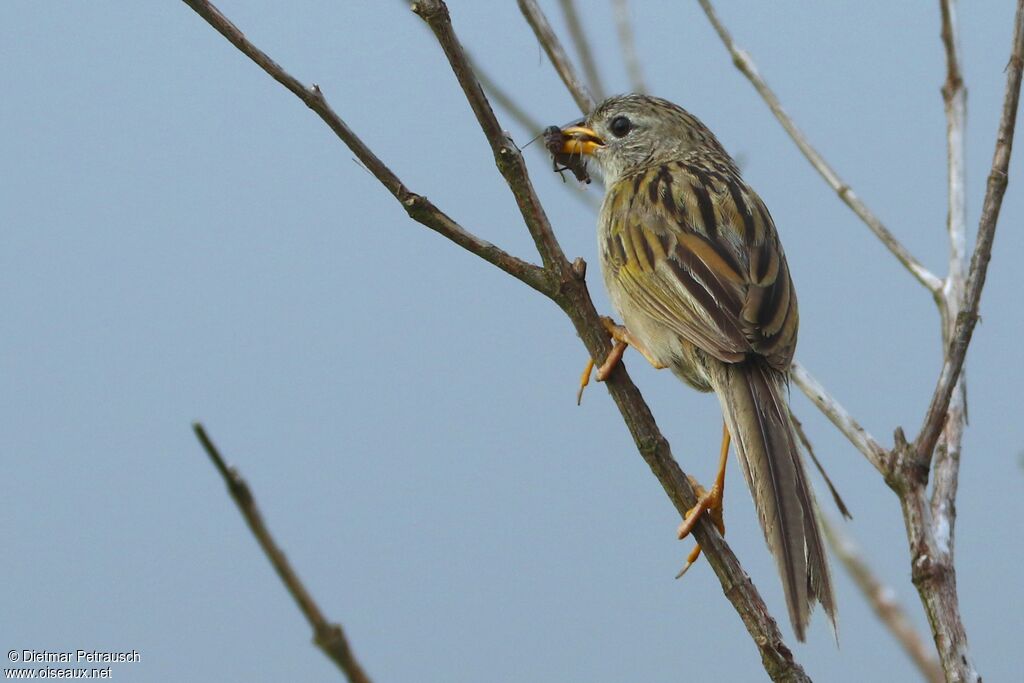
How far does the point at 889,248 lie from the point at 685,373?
96 cm

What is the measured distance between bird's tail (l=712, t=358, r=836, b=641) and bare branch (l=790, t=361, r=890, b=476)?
0.14 metres

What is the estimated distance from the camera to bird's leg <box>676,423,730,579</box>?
3273mm

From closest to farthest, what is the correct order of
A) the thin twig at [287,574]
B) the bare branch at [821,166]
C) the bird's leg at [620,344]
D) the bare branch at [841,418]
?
the thin twig at [287,574] < the bare branch at [841,418] < the bird's leg at [620,344] < the bare branch at [821,166]

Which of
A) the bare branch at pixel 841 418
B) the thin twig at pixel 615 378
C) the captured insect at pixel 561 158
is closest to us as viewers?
the thin twig at pixel 615 378

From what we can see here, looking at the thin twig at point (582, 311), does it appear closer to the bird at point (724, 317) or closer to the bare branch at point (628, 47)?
the bird at point (724, 317)

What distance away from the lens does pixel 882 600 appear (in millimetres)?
3721

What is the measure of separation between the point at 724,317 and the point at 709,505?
0.80 meters

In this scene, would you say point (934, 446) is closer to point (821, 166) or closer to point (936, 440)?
point (936, 440)

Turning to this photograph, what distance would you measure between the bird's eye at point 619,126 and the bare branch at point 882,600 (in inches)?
93.0

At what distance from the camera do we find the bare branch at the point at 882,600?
3.41 metres

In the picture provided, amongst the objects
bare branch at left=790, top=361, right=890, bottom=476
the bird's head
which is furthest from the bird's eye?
bare branch at left=790, top=361, right=890, bottom=476

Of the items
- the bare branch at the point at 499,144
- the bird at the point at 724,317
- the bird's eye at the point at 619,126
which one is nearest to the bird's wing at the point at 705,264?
the bird at the point at 724,317

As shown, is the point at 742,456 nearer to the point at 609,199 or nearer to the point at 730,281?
the point at 730,281

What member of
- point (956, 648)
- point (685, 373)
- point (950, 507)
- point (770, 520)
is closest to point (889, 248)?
point (685, 373)
